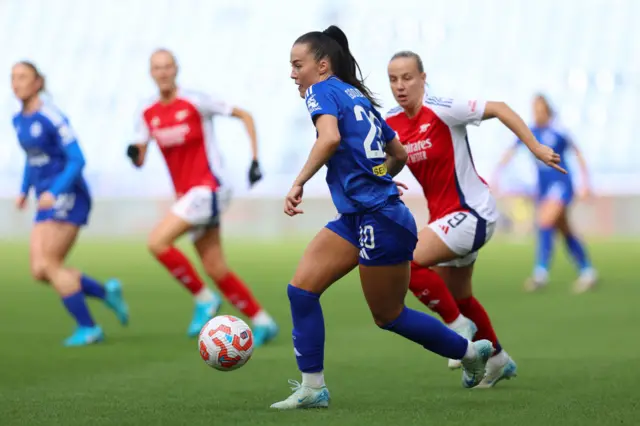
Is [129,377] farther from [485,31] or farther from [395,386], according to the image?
[485,31]

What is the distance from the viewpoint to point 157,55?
9.66 m

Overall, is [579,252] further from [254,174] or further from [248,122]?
[254,174]

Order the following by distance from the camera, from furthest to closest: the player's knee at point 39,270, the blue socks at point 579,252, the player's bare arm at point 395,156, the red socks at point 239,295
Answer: the blue socks at point 579,252 → the red socks at point 239,295 → the player's knee at point 39,270 → the player's bare arm at point 395,156

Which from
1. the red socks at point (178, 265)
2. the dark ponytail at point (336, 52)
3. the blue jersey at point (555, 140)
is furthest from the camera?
the blue jersey at point (555, 140)

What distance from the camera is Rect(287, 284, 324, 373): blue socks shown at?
593cm

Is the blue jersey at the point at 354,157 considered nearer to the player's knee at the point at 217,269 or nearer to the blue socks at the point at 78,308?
→ the player's knee at the point at 217,269

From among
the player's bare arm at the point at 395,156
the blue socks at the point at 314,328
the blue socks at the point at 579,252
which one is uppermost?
the player's bare arm at the point at 395,156

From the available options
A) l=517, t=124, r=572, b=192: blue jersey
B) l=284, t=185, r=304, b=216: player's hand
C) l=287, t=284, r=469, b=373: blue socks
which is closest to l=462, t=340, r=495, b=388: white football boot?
l=287, t=284, r=469, b=373: blue socks

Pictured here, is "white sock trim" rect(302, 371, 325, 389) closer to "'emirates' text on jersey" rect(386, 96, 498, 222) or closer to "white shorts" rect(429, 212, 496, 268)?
"white shorts" rect(429, 212, 496, 268)

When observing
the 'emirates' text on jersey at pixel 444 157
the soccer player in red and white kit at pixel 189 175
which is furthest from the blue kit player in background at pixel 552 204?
the 'emirates' text on jersey at pixel 444 157

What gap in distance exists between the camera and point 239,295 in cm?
964

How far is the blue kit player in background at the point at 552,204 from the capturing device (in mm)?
14367

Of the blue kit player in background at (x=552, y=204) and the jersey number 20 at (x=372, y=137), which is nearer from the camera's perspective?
the jersey number 20 at (x=372, y=137)

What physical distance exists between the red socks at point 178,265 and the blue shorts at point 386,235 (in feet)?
13.5
